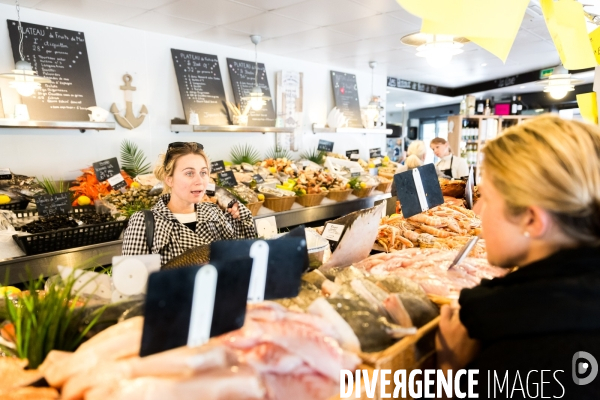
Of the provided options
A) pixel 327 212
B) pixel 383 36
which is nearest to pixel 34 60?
pixel 327 212

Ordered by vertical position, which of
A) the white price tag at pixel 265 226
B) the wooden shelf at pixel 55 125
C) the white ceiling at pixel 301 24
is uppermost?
the white ceiling at pixel 301 24

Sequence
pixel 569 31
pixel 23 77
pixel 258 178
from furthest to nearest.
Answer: pixel 258 178 → pixel 23 77 → pixel 569 31

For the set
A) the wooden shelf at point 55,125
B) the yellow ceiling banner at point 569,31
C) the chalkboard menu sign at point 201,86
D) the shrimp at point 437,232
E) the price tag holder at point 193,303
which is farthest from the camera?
the chalkboard menu sign at point 201,86

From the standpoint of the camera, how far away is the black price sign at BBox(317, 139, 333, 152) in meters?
7.40

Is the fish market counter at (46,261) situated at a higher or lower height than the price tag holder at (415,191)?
lower

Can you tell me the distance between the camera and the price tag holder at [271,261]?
3.74ft

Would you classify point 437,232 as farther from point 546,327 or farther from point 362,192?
point 362,192

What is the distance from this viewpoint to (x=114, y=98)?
493 cm

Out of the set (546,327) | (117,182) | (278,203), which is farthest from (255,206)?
(546,327)

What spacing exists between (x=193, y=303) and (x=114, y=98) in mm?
4726

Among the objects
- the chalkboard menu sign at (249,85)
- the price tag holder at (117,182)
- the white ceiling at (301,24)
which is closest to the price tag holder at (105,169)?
the price tag holder at (117,182)

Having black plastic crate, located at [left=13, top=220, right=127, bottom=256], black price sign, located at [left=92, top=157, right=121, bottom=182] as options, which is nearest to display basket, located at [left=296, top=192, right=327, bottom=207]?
black price sign, located at [left=92, top=157, right=121, bottom=182]

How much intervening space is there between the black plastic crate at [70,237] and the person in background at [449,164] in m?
4.92

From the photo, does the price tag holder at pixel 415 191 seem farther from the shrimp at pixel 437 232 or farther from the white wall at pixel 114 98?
the white wall at pixel 114 98
